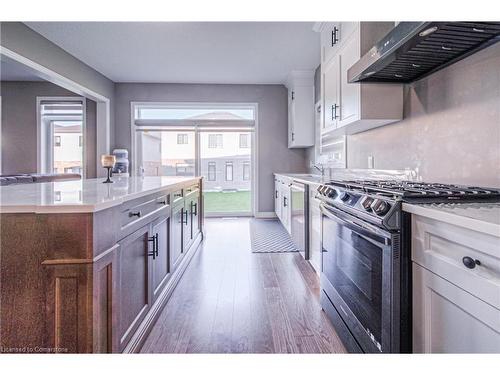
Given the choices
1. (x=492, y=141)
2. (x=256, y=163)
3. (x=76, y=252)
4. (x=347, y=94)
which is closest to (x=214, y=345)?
(x=76, y=252)

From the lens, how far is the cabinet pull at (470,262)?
856mm

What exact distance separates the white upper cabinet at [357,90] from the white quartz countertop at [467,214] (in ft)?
4.19

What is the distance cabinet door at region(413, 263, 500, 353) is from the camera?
2.73ft

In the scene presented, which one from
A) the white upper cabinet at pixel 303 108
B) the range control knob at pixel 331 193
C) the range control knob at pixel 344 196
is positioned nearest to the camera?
the range control knob at pixel 344 196

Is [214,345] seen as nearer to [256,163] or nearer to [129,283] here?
[129,283]

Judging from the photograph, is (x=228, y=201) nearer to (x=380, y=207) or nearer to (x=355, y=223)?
(x=355, y=223)

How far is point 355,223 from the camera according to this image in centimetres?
146

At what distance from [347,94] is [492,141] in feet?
4.01

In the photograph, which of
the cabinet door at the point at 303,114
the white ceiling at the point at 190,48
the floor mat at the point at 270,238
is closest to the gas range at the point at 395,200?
the floor mat at the point at 270,238

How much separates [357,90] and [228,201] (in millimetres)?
4494

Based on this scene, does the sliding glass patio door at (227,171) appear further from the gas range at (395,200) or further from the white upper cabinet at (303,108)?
the gas range at (395,200)

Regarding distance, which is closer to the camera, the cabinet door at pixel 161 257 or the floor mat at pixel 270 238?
the cabinet door at pixel 161 257

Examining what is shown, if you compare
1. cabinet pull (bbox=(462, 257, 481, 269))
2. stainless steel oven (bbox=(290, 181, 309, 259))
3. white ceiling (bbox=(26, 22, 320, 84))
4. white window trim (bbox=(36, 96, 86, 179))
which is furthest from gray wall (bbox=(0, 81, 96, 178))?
cabinet pull (bbox=(462, 257, 481, 269))

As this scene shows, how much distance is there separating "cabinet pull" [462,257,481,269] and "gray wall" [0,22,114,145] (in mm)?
4338
